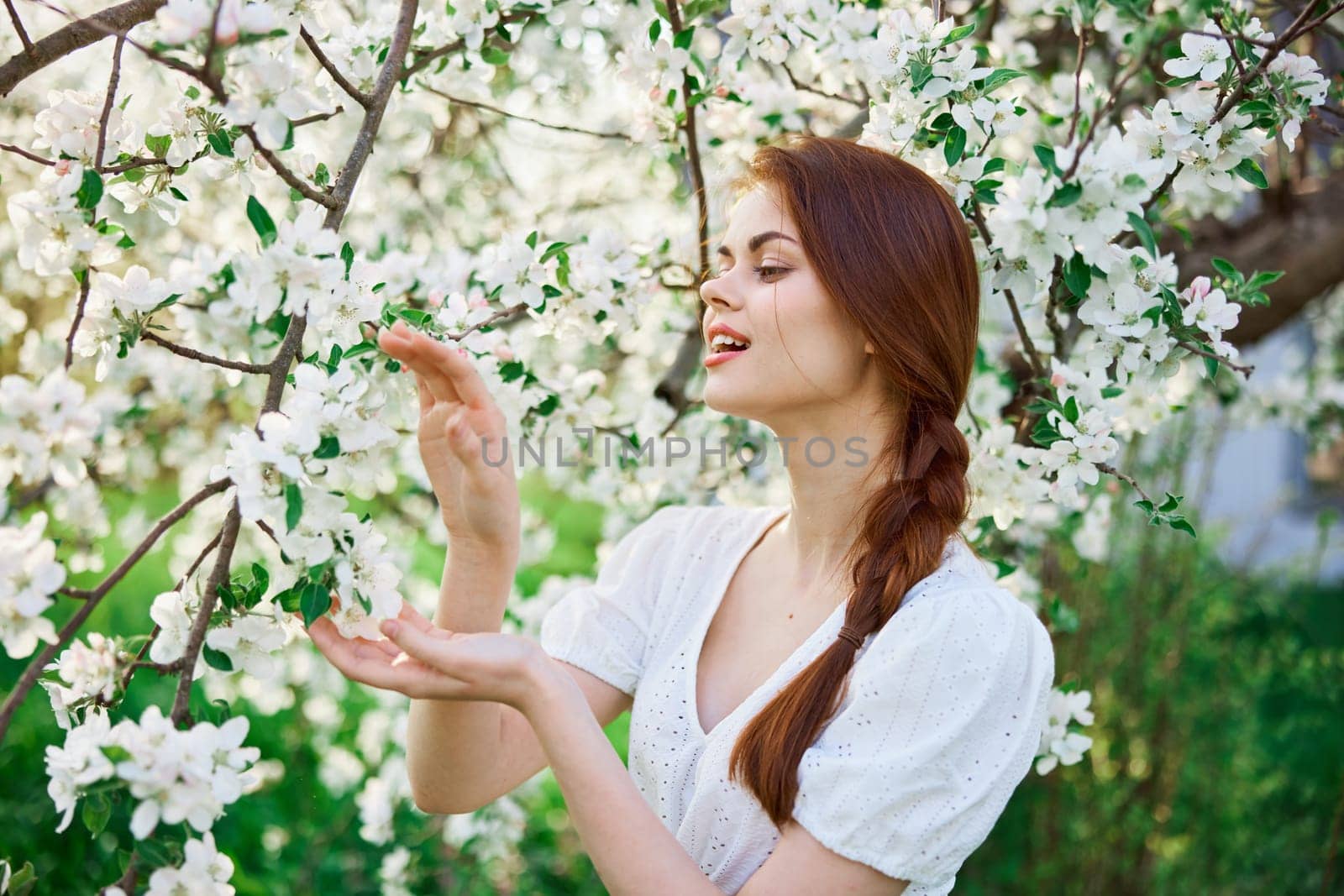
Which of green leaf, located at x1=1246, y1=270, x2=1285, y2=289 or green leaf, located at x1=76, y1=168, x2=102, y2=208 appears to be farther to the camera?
green leaf, located at x1=1246, y1=270, x2=1285, y2=289

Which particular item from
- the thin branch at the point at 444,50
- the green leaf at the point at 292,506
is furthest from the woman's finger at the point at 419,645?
the thin branch at the point at 444,50

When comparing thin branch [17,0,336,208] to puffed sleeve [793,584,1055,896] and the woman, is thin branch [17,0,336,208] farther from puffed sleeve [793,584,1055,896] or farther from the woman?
puffed sleeve [793,584,1055,896]

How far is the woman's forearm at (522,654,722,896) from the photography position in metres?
1.22

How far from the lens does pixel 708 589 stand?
1713 mm

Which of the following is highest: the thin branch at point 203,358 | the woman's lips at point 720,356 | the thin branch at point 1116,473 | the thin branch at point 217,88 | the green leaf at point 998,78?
the thin branch at point 217,88

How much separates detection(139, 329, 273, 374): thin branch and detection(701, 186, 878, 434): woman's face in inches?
25.4

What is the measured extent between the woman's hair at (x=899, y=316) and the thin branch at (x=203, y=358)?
29.9 inches

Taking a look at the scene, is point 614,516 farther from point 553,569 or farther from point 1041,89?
point 553,569

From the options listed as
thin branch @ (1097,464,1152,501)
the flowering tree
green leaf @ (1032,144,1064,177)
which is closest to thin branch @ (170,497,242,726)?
the flowering tree

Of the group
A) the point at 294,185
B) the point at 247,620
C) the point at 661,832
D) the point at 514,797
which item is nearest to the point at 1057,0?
the point at 294,185

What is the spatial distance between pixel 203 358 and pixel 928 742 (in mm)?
923

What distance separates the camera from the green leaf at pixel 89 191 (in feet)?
3.60

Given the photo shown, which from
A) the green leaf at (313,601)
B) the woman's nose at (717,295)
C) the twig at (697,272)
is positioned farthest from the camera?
the twig at (697,272)

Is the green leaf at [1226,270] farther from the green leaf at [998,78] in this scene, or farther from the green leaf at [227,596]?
the green leaf at [227,596]
